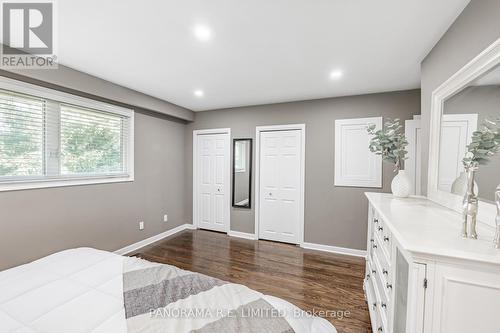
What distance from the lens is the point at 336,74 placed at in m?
2.57

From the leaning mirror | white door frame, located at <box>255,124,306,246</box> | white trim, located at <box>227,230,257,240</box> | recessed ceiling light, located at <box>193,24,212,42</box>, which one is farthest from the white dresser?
white trim, located at <box>227,230,257,240</box>

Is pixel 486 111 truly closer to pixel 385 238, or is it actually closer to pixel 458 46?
pixel 458 46

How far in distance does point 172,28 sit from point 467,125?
7.29 feet

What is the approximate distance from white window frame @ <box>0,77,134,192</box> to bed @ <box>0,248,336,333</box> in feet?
4.33

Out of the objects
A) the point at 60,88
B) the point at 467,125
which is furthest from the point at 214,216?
the point at 467,125

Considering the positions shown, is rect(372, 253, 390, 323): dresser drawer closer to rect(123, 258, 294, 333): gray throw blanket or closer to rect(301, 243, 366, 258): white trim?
rect(123, 258, 294, 333): gray throw blanket

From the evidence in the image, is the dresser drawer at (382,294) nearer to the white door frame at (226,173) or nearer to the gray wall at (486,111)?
the gray wall at (486,111)

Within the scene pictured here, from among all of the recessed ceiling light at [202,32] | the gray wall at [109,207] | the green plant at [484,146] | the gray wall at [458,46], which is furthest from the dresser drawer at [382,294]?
the gray wall at [109,207]

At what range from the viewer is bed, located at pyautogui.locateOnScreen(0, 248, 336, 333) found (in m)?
0.93

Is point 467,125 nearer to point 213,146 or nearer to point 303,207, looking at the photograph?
point 303,207

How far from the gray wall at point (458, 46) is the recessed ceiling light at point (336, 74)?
790 mm

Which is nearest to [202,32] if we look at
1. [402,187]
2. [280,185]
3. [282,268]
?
[402,187]

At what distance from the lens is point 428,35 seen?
1.77 meters

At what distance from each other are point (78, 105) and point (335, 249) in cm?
422
